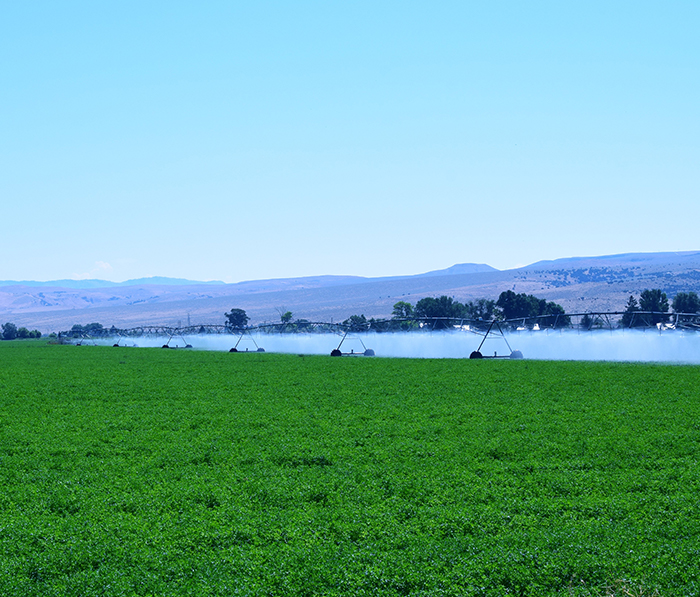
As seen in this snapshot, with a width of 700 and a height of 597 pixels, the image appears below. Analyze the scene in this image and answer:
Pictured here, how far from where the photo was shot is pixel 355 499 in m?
13.1

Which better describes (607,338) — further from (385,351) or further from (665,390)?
(665,390)

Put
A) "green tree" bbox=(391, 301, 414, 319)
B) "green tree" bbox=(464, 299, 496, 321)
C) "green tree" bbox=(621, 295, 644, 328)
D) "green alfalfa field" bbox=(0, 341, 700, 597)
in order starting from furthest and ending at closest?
"green tree" bbox=(391, 301, 414, 319) → "green tree" bbox=(464, 299, 496, 321) → "green tree" bbox=(621, 295, 644, 328) → "green alfalfa field" bbox=(0, 341, 700, 597)

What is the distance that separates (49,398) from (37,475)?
17.4 metres

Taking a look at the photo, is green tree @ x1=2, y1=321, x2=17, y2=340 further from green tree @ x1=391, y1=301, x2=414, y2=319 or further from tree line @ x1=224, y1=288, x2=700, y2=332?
green tree @ x1=391, y1=301, x2=414, y2=319

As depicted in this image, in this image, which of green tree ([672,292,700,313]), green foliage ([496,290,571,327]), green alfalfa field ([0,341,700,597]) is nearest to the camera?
green alfalfa field ([0,341,700,597])

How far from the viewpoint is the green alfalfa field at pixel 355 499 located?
950 centimetres

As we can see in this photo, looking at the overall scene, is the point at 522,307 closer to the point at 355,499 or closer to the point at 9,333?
the point at 355,499

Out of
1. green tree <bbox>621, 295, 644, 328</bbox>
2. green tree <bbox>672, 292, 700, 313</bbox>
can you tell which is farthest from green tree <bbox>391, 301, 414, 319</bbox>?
green tree <bbox>672, 292, 700, 313</bbox>

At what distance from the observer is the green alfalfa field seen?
9.50 m

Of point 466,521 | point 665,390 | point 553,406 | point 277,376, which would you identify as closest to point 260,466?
point 466,521

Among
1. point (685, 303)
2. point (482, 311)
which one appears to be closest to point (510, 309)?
point (482, 311)

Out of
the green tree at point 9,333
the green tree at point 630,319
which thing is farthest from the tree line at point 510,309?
the green tree at point 9,333

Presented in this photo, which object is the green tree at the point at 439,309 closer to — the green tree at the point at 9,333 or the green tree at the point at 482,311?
the green tree at the point at 482,311

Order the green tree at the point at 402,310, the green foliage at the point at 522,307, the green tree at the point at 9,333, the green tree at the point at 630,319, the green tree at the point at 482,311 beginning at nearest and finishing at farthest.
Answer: the green tree at the point at 630,319 → the green foliage at the point at 522,307 → the green tree at the point at 482,311 → the green tree at the point at 402,310 → the green tree at the point at 9,333
